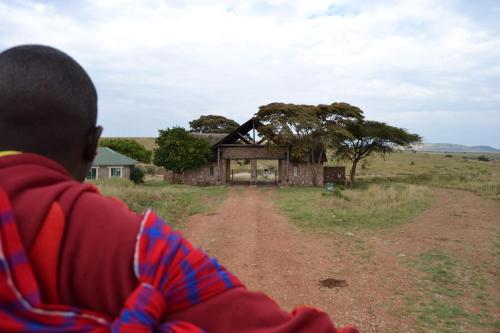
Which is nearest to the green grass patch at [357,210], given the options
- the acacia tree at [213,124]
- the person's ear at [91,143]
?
the person's ear at [91,143]

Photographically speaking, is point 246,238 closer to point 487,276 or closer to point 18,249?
point 487,276

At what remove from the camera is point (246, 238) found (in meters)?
10.1

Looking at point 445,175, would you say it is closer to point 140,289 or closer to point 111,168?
point 111,168

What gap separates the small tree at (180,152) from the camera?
28469 millimetres

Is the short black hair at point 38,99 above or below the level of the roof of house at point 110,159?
above

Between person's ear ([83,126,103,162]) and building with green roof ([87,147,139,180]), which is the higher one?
person's ear ([83,126,103,162])

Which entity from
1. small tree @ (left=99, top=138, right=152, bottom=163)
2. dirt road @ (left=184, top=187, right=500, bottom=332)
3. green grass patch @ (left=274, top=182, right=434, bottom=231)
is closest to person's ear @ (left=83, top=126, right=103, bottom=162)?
dirt road @ (left=184, top=187, right=500, bottom=332)

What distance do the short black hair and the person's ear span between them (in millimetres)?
80

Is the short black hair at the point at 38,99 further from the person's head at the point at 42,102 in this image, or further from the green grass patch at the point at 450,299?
the green grass patch at the point at 450,299

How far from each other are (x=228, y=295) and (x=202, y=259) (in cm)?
10

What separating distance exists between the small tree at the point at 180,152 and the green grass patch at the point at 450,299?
21856 mm

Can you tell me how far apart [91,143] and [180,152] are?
27.7 meters

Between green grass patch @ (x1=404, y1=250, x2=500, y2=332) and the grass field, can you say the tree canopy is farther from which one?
green grass patch @ (x1=404, y1=250, x2=500, y2=332)

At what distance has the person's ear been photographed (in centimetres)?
117
